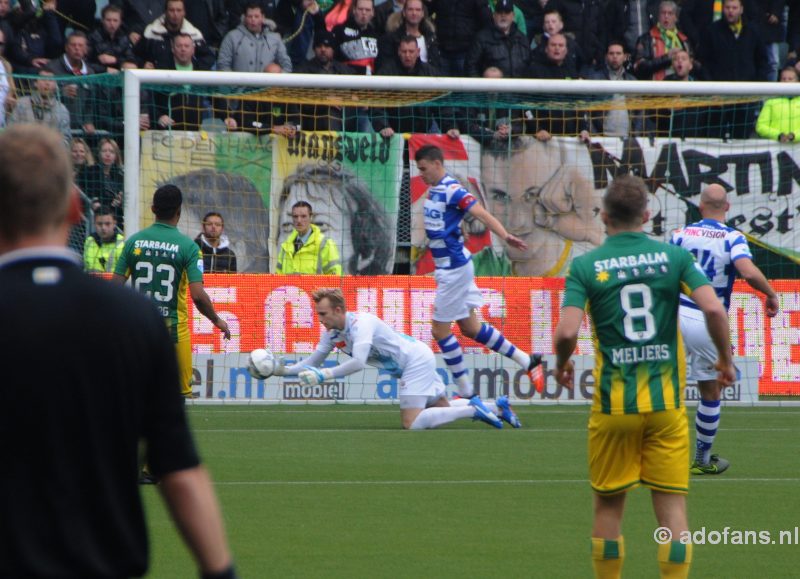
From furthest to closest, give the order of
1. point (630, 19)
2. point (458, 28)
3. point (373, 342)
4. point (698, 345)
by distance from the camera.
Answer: point (630, 19), point (458, 28), point (373, 342), point (698, 345)

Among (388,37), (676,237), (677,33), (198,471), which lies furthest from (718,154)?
(198,471)

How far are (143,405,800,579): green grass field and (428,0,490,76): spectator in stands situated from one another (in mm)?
7120

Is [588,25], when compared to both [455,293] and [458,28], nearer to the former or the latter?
[458,28]

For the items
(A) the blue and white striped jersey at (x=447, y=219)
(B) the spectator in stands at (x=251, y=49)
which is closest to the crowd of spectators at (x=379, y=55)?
(B) the spectator in stands at (x=251, y=49)

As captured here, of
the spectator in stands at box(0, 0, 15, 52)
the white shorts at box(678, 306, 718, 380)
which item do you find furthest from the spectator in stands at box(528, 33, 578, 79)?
the white shorts at box(678, 306, 718, 380)

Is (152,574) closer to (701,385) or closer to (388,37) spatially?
(701,385)

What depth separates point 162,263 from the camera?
33.1 ft

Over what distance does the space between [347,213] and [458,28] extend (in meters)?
4.16

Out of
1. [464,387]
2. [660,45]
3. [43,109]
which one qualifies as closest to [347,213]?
[464,387]

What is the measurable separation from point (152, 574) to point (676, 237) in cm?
530

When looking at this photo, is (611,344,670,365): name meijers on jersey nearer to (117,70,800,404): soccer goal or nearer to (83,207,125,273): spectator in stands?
(117,70,800,404): soccer goal

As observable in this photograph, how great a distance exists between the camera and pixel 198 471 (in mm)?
3002

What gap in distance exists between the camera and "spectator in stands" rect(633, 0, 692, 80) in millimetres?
20109

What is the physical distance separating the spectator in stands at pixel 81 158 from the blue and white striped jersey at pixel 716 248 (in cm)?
803
